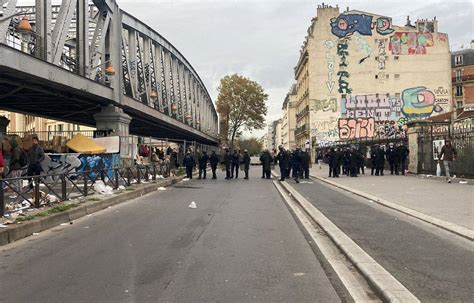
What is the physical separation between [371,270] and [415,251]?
1.54 meters

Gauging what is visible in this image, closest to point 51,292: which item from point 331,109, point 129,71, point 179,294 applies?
point 179,294

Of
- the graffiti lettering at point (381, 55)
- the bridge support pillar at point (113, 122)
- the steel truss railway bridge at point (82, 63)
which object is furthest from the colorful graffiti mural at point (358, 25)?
the bridge support pillar at point (113, 122)

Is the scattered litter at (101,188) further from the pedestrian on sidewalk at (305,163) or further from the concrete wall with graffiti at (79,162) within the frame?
the pedestrian on sidewalk at (305,163)

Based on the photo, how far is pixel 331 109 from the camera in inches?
2504

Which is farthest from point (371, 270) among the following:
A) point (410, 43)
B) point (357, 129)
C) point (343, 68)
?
point (410, 43)

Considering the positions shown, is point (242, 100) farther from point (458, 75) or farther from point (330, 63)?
point (458, 75)

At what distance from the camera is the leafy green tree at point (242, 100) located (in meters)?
74.2

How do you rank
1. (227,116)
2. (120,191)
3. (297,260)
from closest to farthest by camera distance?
1. (297,260)
2. (120,191)
3. (227,116)

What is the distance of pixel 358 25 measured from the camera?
6244 centimetres

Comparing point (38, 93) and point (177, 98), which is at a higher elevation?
point (177, 98)

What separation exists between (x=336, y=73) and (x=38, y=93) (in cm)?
4949

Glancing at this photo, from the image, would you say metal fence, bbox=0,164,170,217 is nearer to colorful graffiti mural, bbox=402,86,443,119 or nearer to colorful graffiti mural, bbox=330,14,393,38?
colorful graffiti mural, bbox=330,14,393,38

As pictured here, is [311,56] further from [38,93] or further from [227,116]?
[38,93]

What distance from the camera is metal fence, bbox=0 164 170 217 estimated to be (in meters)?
9.40
